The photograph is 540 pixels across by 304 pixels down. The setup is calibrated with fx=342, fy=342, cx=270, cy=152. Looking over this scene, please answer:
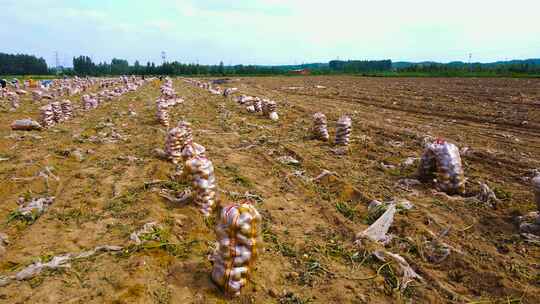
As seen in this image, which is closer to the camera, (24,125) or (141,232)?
(141,232)

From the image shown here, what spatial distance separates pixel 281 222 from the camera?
5711mm

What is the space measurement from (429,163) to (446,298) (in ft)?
12.3

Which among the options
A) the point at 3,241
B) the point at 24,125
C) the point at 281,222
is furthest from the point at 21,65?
the point at 281,222

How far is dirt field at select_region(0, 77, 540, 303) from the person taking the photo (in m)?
4.03

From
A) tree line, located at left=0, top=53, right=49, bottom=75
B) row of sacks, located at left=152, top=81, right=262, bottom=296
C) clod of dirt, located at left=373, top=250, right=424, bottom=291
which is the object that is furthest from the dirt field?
tree line, located at left=0, top=53, right=49, bottom=75

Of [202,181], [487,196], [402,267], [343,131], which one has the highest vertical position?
[343,131]

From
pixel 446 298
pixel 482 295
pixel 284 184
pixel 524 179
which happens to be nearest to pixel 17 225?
pixel 284 184

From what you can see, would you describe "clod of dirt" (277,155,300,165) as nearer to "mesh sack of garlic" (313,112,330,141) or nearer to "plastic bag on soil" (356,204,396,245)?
"mesh sack of garlic" (313,112,330,141)

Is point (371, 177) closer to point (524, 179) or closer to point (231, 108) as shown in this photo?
point (524, 179)

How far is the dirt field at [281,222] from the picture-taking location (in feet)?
13.2

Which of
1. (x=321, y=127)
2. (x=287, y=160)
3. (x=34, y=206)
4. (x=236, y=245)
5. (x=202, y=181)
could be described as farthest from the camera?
(x=321, y=127)

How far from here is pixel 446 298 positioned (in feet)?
13.1

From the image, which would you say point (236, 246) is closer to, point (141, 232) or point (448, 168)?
point (141, 232)

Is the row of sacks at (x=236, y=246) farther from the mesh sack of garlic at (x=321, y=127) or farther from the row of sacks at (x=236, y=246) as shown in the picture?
the mesh sack of garlic at (x=321, y=127)
